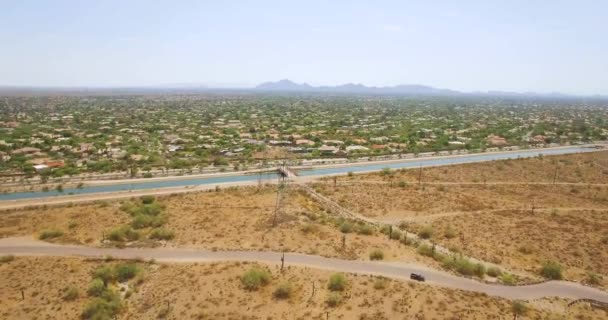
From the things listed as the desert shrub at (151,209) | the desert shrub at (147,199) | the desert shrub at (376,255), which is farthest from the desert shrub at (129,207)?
the desert shrub at (376,255)

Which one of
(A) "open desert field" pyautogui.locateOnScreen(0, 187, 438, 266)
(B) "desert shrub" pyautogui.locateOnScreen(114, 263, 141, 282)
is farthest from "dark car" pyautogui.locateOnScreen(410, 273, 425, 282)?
(B) "desert shrub" pyautogui.locateOnScreen(114, 263, 141, 282)

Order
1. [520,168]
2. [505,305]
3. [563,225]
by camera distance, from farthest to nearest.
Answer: [520,168] → [563,225] → [505,305]

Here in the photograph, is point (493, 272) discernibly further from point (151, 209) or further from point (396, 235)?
point (151, 209)

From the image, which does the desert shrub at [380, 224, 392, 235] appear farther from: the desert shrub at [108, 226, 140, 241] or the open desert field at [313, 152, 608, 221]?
the desert shrub at [108, 226, 140, 241]

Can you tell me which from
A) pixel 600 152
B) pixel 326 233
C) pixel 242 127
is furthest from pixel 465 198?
pixel 242 127

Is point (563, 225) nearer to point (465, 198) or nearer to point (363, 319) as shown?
point (465, 198)

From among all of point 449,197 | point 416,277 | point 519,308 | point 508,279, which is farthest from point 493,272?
point 449,197

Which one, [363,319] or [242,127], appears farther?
[242,127]
